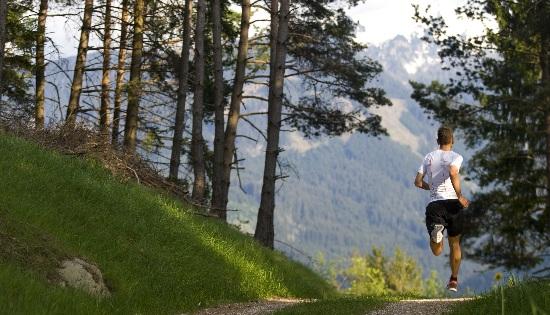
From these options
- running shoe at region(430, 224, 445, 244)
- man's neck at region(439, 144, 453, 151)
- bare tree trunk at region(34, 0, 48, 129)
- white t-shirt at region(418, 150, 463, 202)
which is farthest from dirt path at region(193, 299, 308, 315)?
bare tree trunk at region(34, 0, 48, 129)

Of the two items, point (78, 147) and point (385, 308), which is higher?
point (78, 147)

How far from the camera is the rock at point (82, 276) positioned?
7.96 metres

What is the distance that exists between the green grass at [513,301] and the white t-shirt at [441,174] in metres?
2.25

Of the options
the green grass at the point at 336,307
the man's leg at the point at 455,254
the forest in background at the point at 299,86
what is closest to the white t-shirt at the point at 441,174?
the man's leg at the point at 455,254

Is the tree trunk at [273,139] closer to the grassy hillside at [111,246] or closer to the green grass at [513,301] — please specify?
the grassy hillside at [111,246]

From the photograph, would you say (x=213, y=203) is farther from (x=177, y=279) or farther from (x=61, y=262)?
(x=61, y=262)

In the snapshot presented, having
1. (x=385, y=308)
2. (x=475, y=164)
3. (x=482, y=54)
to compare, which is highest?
(x=482, y=54)

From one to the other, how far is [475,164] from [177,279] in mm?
15151

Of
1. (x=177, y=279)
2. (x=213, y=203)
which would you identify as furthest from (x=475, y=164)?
(x=177, y=279)

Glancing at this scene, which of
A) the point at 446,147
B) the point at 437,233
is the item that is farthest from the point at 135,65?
the point at 437,233

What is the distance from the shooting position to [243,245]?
1343cm

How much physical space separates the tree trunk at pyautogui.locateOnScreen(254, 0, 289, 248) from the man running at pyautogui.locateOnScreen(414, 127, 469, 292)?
27.8ft

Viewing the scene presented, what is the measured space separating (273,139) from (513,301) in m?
11.9

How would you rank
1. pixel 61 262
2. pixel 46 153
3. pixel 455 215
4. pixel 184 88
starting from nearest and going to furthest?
pixel 61 262 < pixel 455 215 < pixel 46 153 < pixel 184 88
